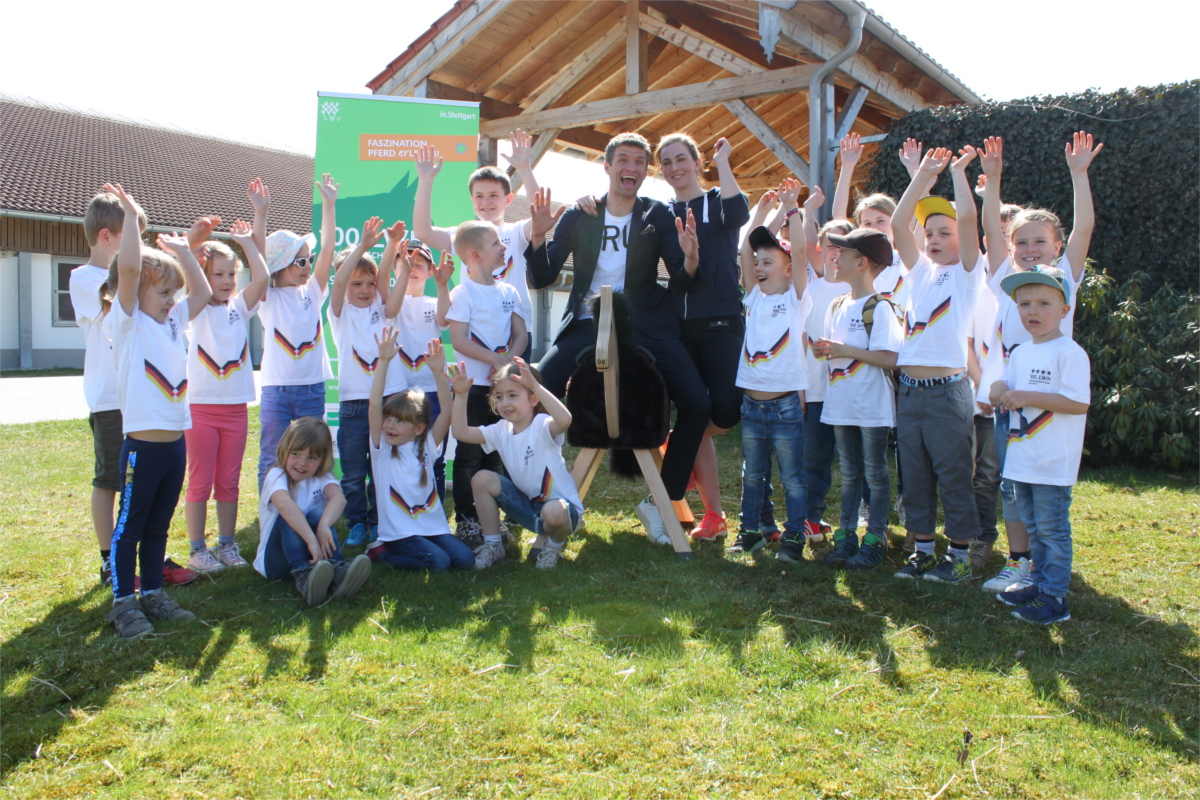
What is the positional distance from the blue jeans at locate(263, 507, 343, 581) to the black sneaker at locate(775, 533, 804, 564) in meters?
2.23

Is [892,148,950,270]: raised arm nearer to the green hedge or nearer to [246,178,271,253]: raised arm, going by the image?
[246,178,271,253]: raised arm

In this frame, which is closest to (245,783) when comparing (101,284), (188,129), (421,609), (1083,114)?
(421,609)

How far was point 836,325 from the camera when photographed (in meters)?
4.28

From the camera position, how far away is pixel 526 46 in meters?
9.44

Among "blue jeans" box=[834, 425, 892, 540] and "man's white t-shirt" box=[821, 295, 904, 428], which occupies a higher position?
"man's white t-shirt" box=[821, 295, 904, 428]

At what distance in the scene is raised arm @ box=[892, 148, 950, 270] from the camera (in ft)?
13.1

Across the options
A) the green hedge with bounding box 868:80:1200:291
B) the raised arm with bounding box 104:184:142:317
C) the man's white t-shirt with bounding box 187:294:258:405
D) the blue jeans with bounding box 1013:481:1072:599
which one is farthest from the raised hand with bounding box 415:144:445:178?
the green hedge with bounding box 868:80:1200:291

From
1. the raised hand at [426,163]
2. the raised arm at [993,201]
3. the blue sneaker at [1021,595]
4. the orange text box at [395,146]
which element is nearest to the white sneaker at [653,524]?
the blue sneaker at [1021,595]

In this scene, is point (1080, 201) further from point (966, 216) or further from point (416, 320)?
point (416, 320)

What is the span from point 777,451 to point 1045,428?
133cm

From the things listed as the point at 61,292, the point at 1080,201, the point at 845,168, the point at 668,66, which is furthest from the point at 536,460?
the point at 61,292

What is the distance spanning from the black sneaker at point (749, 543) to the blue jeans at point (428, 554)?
145cm

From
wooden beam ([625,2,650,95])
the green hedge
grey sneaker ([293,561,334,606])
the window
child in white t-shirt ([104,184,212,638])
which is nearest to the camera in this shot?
child in white t-shirt ([104,184,212,638])

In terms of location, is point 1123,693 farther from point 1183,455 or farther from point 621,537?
point 1183,455
